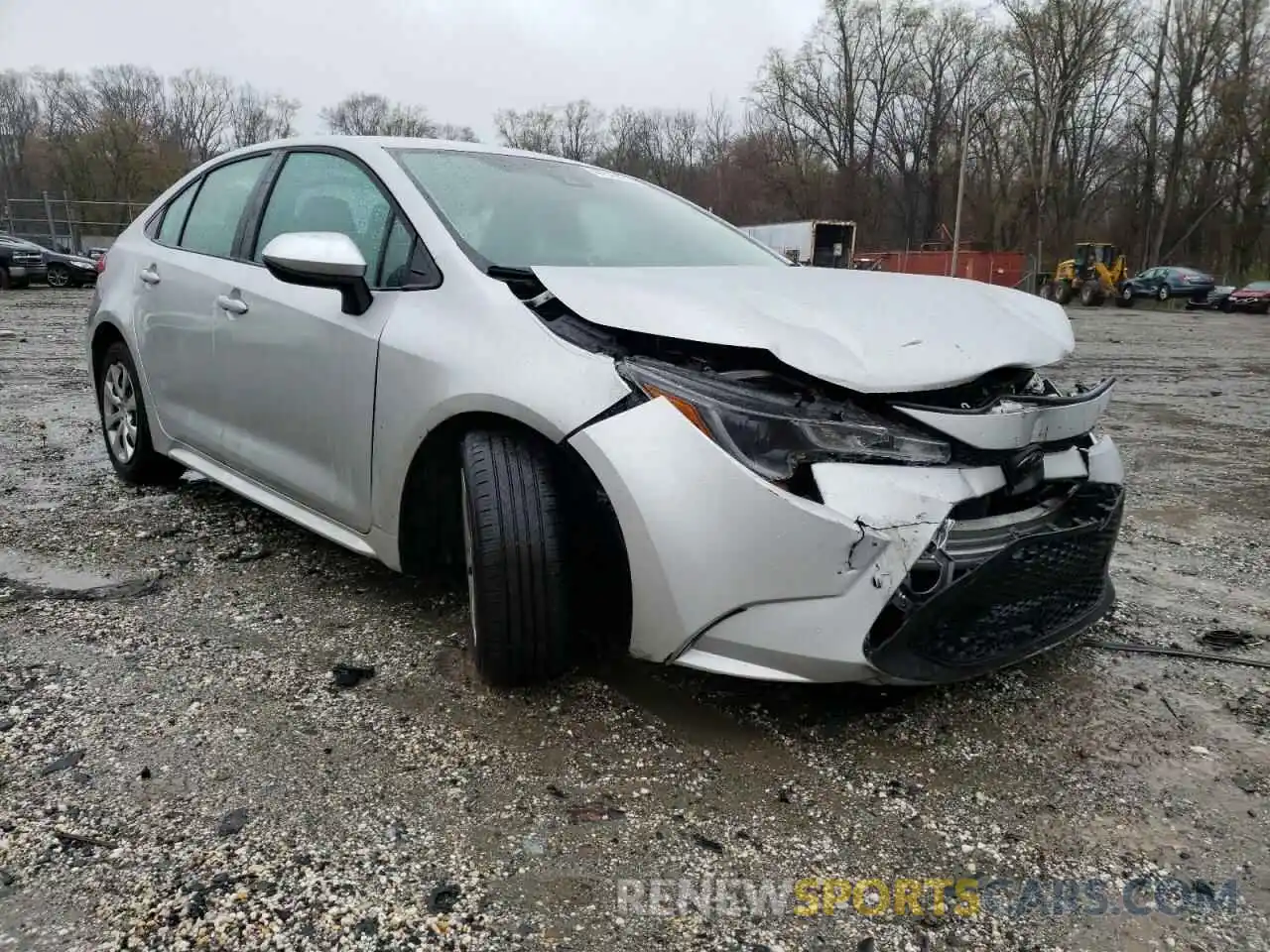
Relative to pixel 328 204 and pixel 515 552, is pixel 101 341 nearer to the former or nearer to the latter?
pixel 328 204

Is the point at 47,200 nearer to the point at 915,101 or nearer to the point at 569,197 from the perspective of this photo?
the point at 569,197

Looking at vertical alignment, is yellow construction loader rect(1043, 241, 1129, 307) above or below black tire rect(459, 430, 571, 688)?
above

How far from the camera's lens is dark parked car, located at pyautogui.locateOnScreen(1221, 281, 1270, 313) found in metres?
27.3

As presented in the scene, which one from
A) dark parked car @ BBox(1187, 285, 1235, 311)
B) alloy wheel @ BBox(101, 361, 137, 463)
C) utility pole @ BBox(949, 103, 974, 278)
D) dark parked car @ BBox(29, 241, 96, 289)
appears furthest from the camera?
utility pole @ BBox(949, 103, 974, 278)

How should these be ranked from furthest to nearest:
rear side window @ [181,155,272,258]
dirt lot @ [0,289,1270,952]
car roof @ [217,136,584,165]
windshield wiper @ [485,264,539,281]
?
rear side window @ [181,155,272,258] < car roof @ [217,136,584,165] < windshield wiper @ [485,264,539,281] < dirt lot @ [0,289,1270,952]

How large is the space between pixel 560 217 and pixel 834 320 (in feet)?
3.72

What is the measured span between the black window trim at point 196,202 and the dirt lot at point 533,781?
120 cm

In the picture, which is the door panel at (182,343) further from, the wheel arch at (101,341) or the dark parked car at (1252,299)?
the dark parked car at (1252,299)

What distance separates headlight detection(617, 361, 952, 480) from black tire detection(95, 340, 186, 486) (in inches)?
109

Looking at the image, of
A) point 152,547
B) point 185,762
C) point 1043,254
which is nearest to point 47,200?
point 152,547

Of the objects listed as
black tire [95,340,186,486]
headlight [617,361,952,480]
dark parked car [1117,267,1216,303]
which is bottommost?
black tire [95,340,186,486]

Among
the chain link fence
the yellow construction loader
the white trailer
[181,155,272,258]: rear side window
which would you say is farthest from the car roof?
the white trailer

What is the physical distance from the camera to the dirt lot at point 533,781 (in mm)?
1642

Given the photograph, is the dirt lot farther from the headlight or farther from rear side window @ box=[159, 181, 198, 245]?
rear side window @ box=[159, 181, 198, 245]
